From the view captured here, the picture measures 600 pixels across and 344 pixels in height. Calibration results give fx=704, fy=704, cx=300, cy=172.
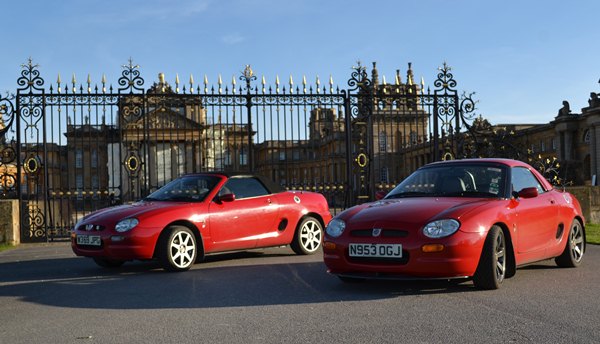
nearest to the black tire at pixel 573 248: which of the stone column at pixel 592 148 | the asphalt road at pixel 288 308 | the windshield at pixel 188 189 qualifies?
the asphalt road at pixel 288 308

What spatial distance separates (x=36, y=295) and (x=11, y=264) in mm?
4054

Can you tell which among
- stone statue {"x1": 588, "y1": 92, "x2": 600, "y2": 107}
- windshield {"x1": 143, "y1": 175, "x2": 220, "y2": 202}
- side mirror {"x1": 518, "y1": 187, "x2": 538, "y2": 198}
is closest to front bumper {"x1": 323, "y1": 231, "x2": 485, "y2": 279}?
side mirror {"x1": 518, "y1": 187, "x2": 538, "y2": 198}

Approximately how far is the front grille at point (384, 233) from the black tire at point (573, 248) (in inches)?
123

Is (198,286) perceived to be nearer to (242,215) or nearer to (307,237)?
(242,215)

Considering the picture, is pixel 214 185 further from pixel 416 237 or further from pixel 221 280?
pixel 416 237

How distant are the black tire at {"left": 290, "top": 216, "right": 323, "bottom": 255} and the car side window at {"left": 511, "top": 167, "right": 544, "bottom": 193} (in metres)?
3.98

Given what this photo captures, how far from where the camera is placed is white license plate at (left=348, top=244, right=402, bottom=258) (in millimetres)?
6766

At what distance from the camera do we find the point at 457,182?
8.02 m

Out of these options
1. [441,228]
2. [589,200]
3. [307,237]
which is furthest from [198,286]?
[589,200]

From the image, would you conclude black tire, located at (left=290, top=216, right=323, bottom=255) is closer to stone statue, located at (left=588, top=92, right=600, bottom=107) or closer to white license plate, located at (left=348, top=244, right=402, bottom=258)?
white license plate, located at (left=348, top=244, right=402, bottom=258)

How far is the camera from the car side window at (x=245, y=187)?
10641 mm

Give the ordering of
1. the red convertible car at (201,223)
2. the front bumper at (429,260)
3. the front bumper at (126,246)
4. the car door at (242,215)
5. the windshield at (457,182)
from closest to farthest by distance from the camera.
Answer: the front bumper at (429,260) → the windshield at (457,182) → the front bumper at (126,246) → the red convertible car at (201,223) → the car door at (242,215)

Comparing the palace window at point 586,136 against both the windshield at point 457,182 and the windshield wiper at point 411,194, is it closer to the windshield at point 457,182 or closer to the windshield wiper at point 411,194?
the windshield at point 457,182

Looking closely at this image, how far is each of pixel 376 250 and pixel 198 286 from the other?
2.20 m
